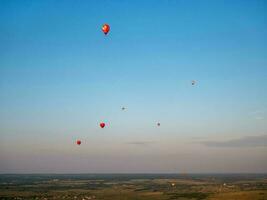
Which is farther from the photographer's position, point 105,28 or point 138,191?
point 138,191

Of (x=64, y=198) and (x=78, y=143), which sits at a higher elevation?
(x=78, y=143)

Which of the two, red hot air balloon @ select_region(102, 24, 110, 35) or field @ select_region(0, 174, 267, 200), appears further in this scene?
field @ select_region(0, 174, 267, 200)

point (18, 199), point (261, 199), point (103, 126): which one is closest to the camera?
point (103, 126)

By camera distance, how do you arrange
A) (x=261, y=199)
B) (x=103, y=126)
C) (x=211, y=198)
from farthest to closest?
(x=211, y=198)
(x=261, y=199)
(x=103, y=126)

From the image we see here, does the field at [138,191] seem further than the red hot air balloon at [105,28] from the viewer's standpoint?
Yes

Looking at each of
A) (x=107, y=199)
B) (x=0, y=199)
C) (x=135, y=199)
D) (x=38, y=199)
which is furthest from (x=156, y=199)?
(x=0, y=199)

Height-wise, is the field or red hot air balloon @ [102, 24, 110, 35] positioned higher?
red hot air balloon @ [102, 24, 110, 35]

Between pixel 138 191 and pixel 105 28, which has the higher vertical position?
pixel 105 28

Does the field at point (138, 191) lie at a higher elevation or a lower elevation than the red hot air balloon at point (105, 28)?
lower

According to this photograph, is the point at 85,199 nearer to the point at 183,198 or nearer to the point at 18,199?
the point at 18,199

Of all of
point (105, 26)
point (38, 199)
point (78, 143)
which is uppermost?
point (105, 26)

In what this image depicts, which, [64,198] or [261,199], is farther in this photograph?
[64,198]
